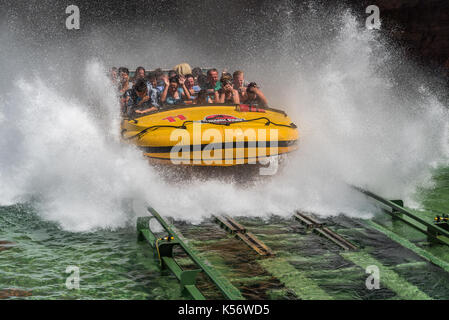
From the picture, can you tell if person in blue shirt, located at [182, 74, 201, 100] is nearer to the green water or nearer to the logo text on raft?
the logo text on raft

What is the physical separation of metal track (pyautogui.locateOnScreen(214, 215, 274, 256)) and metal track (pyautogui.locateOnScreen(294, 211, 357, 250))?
0.71 meters

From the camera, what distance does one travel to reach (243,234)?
597 centimetres

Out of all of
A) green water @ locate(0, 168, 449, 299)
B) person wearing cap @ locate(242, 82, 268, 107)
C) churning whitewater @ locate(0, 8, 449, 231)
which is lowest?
green water @ locate(0, 168, 449, 299)

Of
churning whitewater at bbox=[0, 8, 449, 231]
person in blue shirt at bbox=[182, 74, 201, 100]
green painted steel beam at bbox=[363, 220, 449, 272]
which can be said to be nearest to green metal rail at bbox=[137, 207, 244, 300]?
churning whitewater at bbox=[0, 8, 449, 231]

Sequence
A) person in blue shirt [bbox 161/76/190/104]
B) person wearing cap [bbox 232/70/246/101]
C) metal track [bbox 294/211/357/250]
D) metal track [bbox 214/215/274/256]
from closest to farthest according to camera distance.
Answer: metal track [bbox 214/215/274/256] < metal track [bbox 294/211/357/250] < person in blue shirt [bbox 161/76/190/104] < person wearing cap [bbox 232/70/246/101]

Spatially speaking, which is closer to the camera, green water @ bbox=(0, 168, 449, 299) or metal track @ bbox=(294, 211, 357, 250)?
green water @ bbox=(0, 168, 449, 299)

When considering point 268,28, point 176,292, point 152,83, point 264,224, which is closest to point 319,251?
point 264,224

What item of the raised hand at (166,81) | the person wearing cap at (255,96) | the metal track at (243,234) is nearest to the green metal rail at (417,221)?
the metal track at (243,234)

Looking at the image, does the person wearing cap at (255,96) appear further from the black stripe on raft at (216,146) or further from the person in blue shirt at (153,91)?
the black stripe on raft at (216,146)

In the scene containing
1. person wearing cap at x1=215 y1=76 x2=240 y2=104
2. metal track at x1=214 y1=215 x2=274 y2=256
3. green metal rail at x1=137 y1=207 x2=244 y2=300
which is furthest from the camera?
person wearing cap at x1=215 y1=76 x2=240 y2=104

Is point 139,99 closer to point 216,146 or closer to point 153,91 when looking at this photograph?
point 153,91

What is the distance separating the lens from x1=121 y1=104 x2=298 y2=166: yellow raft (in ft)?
22.3

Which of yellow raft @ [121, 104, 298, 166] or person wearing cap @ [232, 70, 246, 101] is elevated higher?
person wearing cap @ [232, 70, 246, 101]

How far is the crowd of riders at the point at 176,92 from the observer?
8.26m
